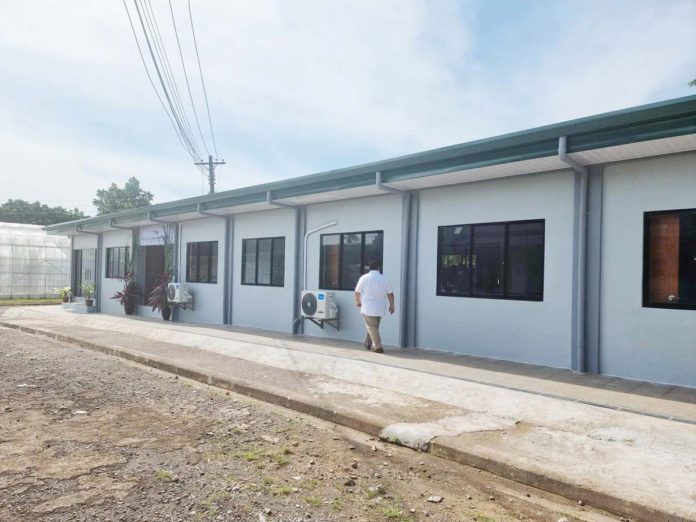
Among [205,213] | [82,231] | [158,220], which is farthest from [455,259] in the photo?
[82,231]

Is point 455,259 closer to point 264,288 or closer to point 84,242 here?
point 264,288

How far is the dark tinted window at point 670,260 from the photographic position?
261 inches

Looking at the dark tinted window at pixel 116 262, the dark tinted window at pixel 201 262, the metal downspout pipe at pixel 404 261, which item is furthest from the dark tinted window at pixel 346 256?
the dark tinted window at pixel 116 262

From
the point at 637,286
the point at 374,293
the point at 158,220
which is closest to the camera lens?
the point at 637,286

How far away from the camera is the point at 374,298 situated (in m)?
9.14

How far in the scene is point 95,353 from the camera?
10.3 meters

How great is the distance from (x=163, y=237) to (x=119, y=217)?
6.10ft

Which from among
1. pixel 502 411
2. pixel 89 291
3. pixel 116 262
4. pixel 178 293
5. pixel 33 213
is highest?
pixel 33 213

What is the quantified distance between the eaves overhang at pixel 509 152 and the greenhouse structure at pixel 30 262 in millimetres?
20785

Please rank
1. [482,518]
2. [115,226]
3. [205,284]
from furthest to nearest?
[115,226] → [205,284] → [482,518]

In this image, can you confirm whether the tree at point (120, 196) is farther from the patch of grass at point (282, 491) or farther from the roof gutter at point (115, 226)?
the patch of grass at point (282, 491)

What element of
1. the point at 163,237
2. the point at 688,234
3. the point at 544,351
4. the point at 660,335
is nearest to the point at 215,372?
the point at 544,351

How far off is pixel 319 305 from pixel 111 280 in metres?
12.1

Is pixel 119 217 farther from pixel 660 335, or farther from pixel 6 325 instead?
pixel 660 335
